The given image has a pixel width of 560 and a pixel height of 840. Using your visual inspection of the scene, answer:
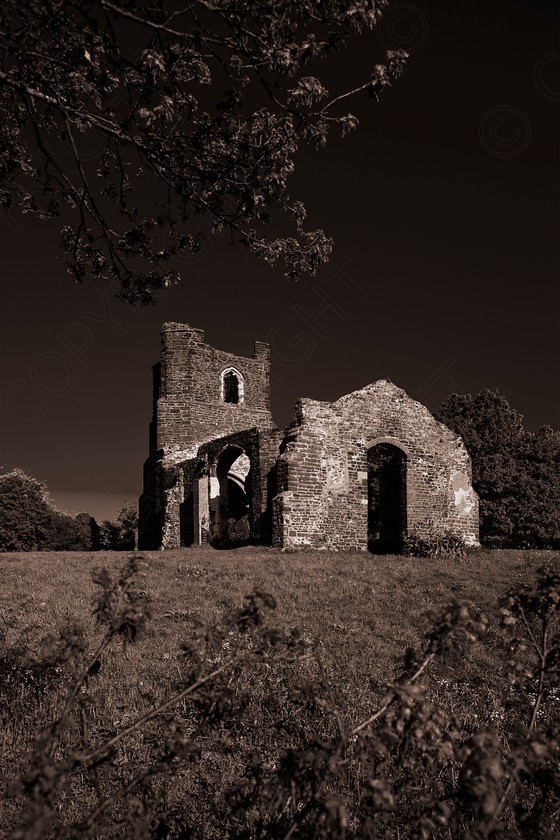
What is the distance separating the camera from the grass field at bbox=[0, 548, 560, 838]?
4.58 meters

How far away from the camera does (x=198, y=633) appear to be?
263 centimetres

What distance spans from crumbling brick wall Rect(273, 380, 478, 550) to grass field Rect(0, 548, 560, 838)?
305 cm

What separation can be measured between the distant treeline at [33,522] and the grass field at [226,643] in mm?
26358

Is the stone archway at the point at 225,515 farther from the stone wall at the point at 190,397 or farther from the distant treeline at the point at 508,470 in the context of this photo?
the distant treeline at the point at 508,470

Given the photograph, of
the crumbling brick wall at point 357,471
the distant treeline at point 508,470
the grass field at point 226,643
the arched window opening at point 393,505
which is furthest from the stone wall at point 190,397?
the grass field at point 226,643

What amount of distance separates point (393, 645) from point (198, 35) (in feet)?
22.9

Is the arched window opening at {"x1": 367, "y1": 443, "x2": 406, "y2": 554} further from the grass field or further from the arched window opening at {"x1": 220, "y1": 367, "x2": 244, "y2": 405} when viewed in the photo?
the arched window opening at {"x1": 220, "y1": 367, "x2": 244, "y2": 405}

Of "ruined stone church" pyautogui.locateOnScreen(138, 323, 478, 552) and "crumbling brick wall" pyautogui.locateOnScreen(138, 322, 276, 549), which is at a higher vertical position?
"crumbling brick wall" pyautogui.locateOnScreen(138, 322, 276, 549)

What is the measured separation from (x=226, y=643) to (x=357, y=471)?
11284mm

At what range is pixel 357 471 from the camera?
1852cm

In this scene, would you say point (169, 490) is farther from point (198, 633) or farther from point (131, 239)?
point (198, 633)

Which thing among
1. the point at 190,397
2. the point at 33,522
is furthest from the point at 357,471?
the point at 33,522

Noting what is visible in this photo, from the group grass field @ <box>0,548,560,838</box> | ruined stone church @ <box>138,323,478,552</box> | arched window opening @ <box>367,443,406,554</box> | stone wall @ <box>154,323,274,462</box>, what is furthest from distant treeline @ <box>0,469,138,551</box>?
grass field @ <box>0,548,560,838</box>

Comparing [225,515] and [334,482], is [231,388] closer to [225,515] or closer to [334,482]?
[225,515]
